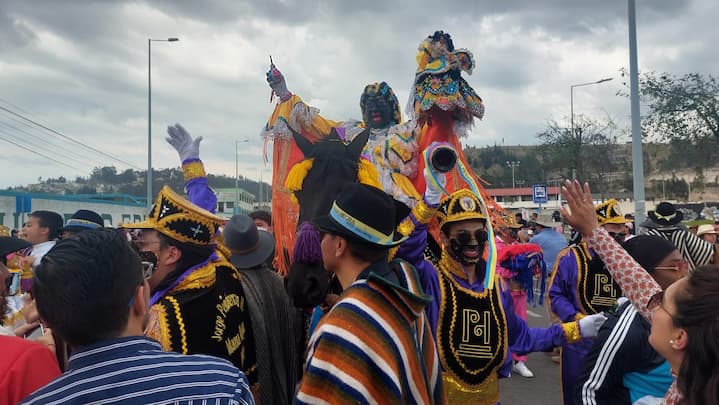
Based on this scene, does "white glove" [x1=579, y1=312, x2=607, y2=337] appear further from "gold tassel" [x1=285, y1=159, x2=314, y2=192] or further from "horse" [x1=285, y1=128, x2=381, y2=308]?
"gold tassel" [x1=285, y1=159, x2=314, y2=192]

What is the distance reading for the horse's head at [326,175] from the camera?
362cm

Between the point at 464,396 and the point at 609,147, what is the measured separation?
80.1ft

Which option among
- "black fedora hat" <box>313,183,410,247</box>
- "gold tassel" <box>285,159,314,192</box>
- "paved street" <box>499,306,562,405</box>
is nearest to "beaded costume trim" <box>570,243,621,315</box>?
"paved street" <box>499,306,562,405</box>

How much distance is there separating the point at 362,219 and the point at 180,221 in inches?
44.3

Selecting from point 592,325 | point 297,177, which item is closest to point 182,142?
point 297,177

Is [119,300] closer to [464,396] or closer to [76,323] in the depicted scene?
[76,323]

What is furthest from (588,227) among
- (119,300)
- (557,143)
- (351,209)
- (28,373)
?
(557,143)

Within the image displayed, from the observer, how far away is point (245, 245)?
332cm

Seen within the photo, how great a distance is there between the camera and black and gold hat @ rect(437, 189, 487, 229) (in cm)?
332

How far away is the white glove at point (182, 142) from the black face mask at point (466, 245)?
2.25m

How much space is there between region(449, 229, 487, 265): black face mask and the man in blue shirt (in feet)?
6.65

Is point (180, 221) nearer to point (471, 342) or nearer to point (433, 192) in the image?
point (471, 342)

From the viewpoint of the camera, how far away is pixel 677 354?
1.51 meters

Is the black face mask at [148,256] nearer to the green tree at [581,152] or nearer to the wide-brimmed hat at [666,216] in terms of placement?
the wide-brimmed hat at [666,216]
